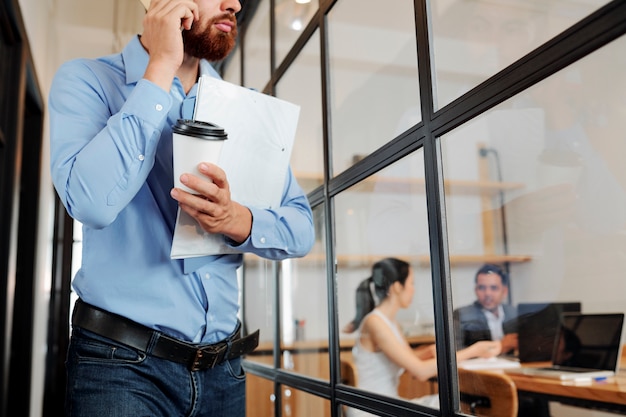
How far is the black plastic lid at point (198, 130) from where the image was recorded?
2.94 ft

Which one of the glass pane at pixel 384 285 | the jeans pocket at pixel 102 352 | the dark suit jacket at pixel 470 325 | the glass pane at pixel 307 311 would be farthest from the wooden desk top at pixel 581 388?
the jeans pocket at pixel 102 352

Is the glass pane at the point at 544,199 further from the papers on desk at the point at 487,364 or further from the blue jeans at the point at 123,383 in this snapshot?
the blue jeans at the point at 123,383

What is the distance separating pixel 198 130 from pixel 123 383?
431 millimetres

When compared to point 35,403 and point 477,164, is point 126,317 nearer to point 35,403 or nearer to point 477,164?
point 477,164

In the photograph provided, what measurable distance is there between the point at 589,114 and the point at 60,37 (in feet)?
11.7

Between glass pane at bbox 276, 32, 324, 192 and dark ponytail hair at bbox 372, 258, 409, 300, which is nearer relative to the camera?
dark ponytail hair at bbox 372, 258, 409, 300

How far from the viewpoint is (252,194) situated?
113 cm

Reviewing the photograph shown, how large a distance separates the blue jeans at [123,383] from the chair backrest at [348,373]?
0.63 metres

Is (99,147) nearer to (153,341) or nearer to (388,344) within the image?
(153,341)

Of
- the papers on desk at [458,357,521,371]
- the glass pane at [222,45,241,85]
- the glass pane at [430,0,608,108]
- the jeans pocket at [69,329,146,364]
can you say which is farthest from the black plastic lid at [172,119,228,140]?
the glass pane at [222,45,241,85]

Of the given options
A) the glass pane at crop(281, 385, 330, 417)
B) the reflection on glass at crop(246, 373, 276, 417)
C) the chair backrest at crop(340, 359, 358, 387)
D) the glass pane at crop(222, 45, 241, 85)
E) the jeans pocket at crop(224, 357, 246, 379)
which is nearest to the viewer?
the jeans pocket at crop(224, 357, 246, 379)

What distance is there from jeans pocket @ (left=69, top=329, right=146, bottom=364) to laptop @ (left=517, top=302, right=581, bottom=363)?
133 centimetres

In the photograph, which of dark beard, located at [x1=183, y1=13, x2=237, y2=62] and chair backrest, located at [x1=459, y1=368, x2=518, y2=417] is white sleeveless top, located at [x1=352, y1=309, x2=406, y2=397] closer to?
chair backrest, located at [x1=459, y1=368, x2=518, y2=417]

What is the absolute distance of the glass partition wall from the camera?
99 cm
